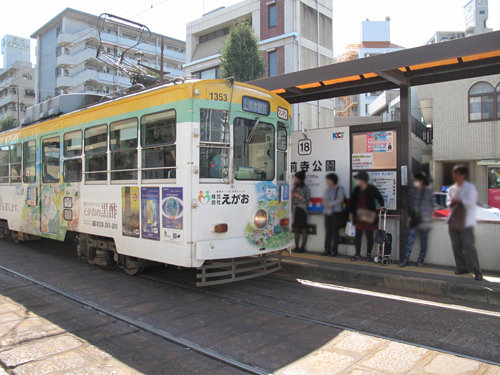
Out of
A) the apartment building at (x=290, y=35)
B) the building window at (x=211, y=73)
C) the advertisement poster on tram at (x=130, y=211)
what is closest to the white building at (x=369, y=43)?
the apartment building at (x=290, y=35)

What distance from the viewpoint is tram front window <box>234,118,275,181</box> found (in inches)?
224

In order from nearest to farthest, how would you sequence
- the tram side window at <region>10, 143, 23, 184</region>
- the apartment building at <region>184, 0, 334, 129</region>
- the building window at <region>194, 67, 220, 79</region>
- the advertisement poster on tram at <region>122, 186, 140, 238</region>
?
the advertisement poster on tram at <region>122, 186, 140, 238</region> → the tram side window at <region>10, 143, 23, 184</region> → the apartment building at <region>184, 0, 334, 129</region> → the building window at <region>194, 67, 220, 79</region>

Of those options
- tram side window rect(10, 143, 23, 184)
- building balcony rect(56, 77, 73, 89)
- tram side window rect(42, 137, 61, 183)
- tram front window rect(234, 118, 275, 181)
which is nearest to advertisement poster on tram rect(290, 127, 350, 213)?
tram front window rect(234, 118, 275, 181)

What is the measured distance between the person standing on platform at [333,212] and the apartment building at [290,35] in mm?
15388

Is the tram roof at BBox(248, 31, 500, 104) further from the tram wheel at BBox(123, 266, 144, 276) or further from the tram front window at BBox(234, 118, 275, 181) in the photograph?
the tram wheel at BBox(123, 266, 144, 276)

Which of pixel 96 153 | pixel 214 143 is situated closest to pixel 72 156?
pixel 96 153

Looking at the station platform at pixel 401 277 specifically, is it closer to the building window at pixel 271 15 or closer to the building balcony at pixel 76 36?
the building window at pixel 271 15

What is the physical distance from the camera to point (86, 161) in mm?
7023

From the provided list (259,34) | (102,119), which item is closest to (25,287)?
(102,119)

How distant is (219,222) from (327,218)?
122 inches

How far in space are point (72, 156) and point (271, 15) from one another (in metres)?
20.8

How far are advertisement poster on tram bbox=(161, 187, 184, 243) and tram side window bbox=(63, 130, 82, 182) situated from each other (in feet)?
8.62

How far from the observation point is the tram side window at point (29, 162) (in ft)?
29.1

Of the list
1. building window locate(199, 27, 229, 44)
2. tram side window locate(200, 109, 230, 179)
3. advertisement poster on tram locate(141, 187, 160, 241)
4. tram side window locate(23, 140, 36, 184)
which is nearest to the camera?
tram side window locate(200, 109, 230, 179)
